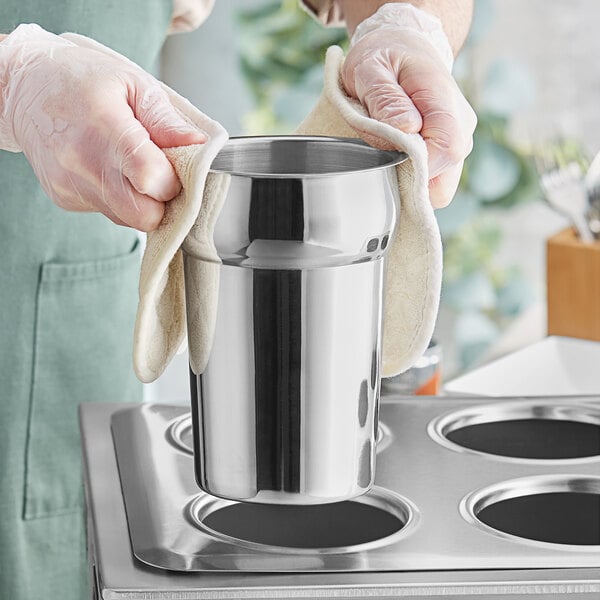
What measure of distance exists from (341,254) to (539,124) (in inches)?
76.7

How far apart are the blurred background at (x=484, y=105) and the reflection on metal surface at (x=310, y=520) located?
1.36 metres

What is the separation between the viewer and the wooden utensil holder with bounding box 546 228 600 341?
1419 millimetres

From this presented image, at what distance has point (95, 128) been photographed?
0.70 metres

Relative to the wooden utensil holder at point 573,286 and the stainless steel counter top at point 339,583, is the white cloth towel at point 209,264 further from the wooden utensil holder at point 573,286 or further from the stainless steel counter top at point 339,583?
the wooden utensil holder at point 573,286

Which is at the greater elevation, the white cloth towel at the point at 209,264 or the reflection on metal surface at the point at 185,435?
the white cloth towel at the point at 209,264

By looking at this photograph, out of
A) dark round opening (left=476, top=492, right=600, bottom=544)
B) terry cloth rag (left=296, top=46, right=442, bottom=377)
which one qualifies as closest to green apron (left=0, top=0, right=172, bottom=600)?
terry cloth rag (left=296, top=46, right=442, bottom=377)

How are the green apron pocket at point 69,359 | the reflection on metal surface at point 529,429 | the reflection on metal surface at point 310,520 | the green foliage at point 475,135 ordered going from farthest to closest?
the green foliage at point 475,135, the green apron pocket at point 69,359, the reflection on metal surface at point 529,429, the reflection on metal surface at point 310,520

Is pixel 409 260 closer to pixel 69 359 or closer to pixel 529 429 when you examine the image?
pixel 529 429

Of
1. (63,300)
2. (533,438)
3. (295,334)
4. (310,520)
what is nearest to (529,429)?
(533,438)

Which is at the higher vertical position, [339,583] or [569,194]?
[569,194]

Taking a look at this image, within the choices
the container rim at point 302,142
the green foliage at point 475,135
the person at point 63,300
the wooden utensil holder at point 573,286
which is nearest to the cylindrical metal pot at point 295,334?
the container rim at point 302,142

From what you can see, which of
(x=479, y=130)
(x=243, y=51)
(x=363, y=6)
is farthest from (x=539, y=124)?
(x=363, y=6)

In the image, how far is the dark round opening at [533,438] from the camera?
879mm

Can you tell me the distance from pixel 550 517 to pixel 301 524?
178 mm
